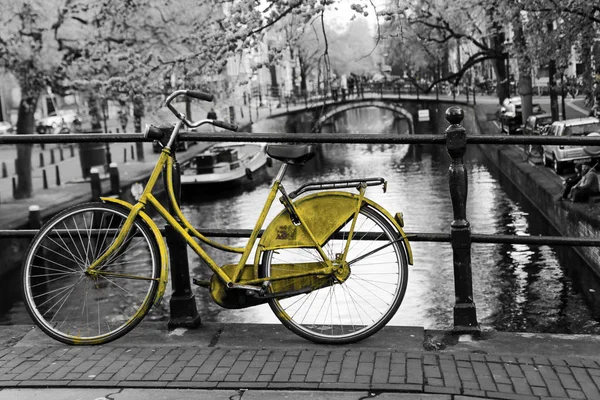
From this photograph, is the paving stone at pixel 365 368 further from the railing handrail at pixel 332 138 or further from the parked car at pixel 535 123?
the parked car at pixel 535 123

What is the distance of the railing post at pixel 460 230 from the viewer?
4.65 meters

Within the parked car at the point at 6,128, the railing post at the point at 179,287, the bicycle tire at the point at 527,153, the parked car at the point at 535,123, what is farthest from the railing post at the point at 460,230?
the parked car at the point at 6,128

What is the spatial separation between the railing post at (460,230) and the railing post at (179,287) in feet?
4.57

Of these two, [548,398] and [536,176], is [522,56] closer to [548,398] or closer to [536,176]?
[536,176]

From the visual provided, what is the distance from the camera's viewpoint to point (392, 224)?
4.58 metres

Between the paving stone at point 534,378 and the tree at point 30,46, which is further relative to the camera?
the tree at point 30,46

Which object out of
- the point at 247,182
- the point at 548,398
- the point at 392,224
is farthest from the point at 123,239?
the point at 247,182

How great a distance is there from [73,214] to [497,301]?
11900mm

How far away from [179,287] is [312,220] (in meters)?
0.92

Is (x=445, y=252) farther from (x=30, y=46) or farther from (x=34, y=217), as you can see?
(x=30, y=46)

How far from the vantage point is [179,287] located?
199 inches

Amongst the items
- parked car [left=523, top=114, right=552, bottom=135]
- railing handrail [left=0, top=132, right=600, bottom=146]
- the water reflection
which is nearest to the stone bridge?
the water reflection

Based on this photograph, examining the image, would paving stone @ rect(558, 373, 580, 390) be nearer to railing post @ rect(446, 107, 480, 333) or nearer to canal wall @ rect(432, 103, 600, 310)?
railing post @ rect(446, 107, 480, 333)

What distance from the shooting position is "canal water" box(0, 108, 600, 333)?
1456cm
